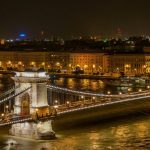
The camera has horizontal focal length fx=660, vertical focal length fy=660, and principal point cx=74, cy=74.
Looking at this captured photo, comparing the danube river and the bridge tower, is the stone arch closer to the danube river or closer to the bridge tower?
the bridge tower

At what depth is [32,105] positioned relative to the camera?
13023mm

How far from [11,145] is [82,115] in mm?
4357

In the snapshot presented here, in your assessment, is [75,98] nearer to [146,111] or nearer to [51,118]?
[146,111]

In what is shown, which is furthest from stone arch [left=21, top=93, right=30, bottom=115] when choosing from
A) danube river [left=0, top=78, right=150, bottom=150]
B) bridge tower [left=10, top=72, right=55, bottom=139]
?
danube river [left=0, top=78, right=150, bottom=150]

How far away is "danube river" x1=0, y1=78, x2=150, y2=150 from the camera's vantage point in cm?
1207

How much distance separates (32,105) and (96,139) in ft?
4.68

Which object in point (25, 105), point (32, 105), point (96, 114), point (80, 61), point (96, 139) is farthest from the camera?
point (80, 61)

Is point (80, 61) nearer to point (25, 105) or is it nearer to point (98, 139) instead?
point (25, 105)

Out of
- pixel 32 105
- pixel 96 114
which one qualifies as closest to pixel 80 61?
pixel 96 114

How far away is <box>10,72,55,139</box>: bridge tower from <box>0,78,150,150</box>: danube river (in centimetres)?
20

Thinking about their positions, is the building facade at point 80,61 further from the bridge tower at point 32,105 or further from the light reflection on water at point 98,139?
the bridge tower at point 32,105

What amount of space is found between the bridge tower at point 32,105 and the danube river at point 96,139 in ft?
0.65

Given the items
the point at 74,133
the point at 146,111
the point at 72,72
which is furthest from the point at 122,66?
the point at 74,133

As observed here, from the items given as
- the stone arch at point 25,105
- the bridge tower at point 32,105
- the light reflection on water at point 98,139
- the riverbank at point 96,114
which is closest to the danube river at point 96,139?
the light reflection on water at point 98,139
